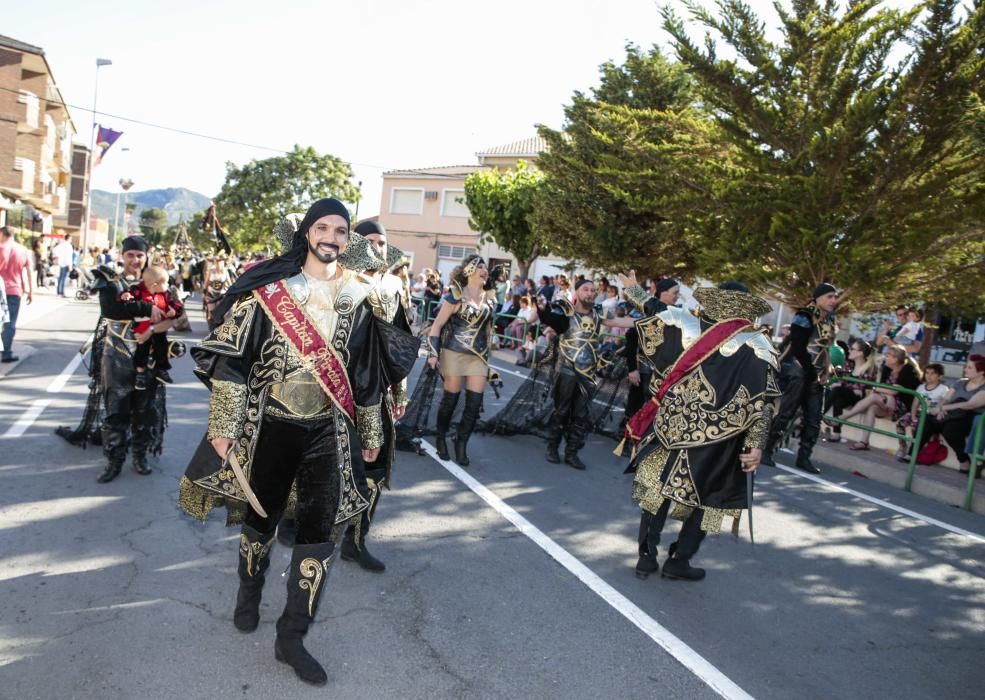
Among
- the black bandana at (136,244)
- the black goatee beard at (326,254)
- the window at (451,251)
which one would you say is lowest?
the black bandana at (136,244)

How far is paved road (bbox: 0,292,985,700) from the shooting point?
3426 millimetres

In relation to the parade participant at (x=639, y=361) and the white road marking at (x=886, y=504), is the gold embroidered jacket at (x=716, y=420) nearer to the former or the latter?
the parade participant at (x=639, y=361)

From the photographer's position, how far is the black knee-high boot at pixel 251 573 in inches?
139

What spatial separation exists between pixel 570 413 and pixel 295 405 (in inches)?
187

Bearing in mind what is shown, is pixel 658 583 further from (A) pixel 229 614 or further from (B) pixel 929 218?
(B) pixel 929 218

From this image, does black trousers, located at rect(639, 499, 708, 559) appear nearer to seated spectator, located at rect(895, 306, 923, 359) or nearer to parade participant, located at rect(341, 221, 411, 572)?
parade participant, located at rect(341, 221, 411, 572)

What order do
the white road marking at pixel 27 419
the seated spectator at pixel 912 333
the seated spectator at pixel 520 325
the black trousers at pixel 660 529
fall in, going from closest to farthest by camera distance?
1. the black trousers at pixel 660 529
2. the white road marking at pixel 27 419
3. the seated spectator at pixel 912 333
4. the seated spectator at pixel 520 325

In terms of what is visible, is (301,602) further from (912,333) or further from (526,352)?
(526,352)

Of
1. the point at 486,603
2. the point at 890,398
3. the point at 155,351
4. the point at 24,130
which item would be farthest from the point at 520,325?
the point at 24,130

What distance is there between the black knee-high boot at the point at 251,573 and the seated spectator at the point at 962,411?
26.7ft

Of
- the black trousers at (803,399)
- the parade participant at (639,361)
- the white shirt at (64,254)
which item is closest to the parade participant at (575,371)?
the parade participant at (639,361)

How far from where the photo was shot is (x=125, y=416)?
19.6 feet

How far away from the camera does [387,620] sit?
13.0 feet

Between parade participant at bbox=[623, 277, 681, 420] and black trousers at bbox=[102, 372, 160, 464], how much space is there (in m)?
3.98
